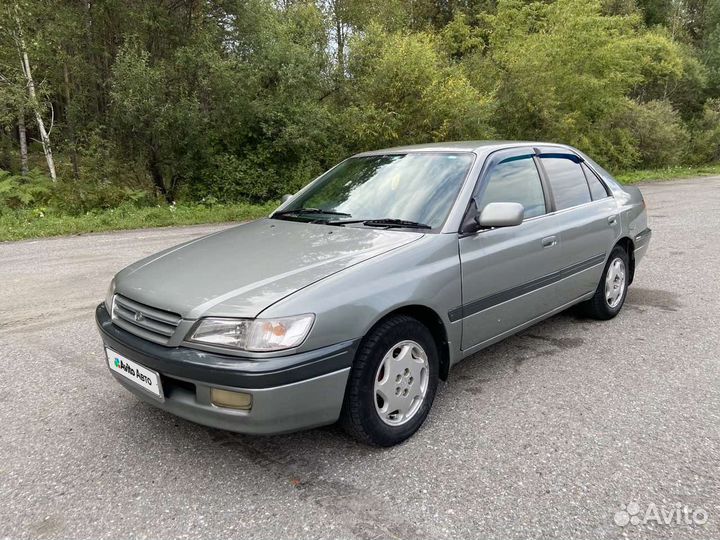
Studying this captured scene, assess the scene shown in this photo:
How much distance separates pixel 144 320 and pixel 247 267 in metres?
0.58

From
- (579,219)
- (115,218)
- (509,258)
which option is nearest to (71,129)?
(115,218)

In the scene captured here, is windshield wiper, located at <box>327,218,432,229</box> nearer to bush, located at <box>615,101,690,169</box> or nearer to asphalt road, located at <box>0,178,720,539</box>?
asphalt road, located at <box>0,178,720,539</box>

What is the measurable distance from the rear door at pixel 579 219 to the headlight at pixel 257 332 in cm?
232

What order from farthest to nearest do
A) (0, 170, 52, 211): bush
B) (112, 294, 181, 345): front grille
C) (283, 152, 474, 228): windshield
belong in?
(0, 170, 52, 211): bush → (283, 152, 474, 228): windshield → (112, 294, 181, 345): front grille

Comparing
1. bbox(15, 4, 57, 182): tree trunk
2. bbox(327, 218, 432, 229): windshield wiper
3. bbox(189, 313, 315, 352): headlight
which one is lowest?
bbox(189, 313, 315, 352): headlight

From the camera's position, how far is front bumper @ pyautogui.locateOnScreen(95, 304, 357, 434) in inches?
90.4

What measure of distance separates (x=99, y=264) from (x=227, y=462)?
5.53 m

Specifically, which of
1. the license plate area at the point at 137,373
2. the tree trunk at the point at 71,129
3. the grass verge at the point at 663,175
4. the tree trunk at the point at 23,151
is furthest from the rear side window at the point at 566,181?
the grass verge at the point at 663,175

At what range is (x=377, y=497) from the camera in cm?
238

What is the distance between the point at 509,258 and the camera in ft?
11.1

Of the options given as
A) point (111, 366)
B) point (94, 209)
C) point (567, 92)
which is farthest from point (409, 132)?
point (111, 366)

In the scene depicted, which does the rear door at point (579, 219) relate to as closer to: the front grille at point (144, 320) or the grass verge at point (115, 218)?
the front grille at point (144, 320)

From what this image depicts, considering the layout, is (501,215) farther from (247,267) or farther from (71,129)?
(71,129)

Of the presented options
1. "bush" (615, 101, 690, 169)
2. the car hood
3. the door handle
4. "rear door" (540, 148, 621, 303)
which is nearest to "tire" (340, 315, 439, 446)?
the car hood
